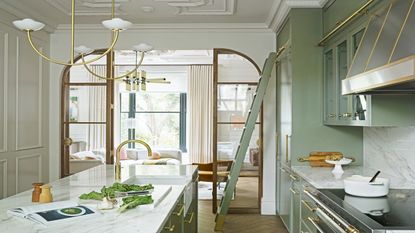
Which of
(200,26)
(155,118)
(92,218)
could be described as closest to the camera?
(92,218)

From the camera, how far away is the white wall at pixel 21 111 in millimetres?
4816

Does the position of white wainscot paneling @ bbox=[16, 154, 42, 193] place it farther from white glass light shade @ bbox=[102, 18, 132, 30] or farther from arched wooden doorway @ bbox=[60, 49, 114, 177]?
white glass light shade @ bbox=[102, 18, 132, 30]

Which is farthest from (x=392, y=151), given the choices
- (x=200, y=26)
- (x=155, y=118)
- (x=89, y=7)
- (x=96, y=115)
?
(x=155, y=118)

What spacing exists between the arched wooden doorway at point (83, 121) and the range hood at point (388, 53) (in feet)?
13.7

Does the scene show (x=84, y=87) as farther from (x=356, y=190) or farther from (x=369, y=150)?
(x=356, y=190)

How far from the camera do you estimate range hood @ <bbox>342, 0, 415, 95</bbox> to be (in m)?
1.83

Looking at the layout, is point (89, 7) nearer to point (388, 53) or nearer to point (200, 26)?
point (200, 26)

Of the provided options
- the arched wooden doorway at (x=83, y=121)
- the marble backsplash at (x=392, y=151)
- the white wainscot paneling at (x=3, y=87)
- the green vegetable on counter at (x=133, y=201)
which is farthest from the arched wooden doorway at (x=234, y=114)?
the green vegetable on counter at (x=133, y=201)

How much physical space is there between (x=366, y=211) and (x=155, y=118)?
8.78 metres

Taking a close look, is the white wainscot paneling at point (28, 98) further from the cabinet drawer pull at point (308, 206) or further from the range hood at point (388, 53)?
the range hood at point (388, 53)

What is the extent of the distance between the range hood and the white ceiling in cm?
180

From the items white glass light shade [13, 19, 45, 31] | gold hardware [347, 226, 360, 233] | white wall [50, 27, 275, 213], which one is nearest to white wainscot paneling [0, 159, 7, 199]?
white wall [50, 27, 275, 213]

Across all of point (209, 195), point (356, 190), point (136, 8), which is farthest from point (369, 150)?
point (209, 195)

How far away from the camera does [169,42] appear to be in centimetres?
591
